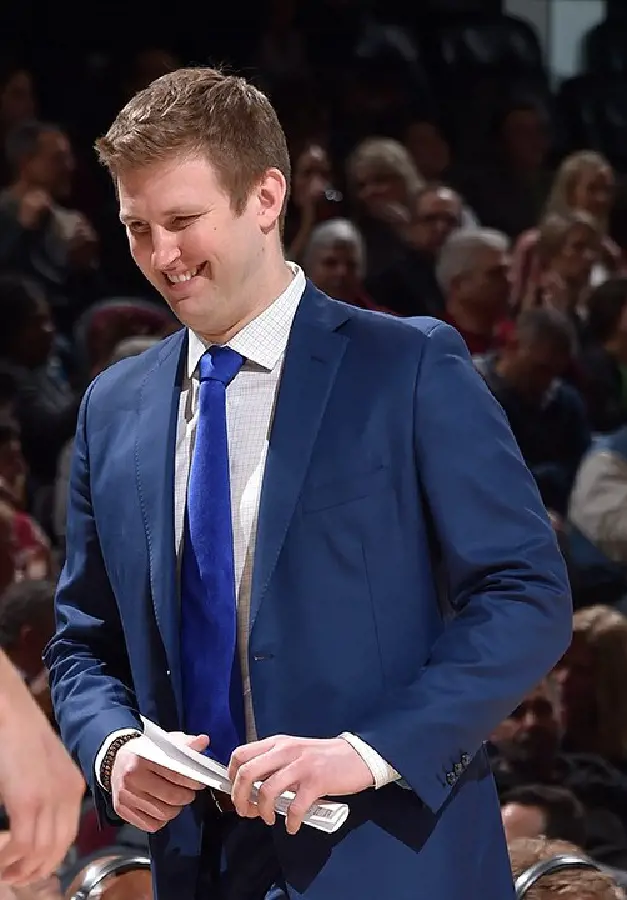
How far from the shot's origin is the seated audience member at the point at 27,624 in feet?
12.7

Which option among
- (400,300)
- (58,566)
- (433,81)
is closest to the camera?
(58,566)

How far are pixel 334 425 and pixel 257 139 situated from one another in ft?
1.04

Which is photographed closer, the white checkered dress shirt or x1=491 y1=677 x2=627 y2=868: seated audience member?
the white checkered dress shirt

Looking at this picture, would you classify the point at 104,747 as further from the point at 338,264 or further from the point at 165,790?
the point at 338,264

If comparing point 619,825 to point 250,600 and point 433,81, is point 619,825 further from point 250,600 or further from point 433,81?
point 433,81

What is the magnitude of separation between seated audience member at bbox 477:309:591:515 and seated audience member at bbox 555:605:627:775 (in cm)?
89

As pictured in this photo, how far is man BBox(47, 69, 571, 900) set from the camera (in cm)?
182

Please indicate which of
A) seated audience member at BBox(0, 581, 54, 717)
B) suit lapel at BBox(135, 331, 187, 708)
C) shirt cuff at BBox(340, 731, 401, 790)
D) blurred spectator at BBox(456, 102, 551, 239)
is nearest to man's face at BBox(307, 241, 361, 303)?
blurred spectator at BBox(456, 102, 551, 239)

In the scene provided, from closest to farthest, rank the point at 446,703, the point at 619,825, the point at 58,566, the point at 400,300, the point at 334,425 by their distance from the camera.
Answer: the point at 446,703, the point at 334,425, the point at 619,825, the point at 58,566, the point at 400,300

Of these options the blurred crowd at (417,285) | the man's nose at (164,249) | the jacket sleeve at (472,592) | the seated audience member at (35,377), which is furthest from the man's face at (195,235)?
the seated audience member at (35,377)

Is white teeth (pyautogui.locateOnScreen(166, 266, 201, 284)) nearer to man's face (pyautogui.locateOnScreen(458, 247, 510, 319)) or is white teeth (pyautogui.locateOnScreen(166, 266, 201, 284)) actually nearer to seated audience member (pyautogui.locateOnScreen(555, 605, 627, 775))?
seated audience member (pyautogui.locateOnScreen(555, 605, 627, 775))

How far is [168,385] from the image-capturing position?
2.01 metres

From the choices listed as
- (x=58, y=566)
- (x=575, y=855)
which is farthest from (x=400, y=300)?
(x=575, y=855)

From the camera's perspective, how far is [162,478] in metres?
1.94
